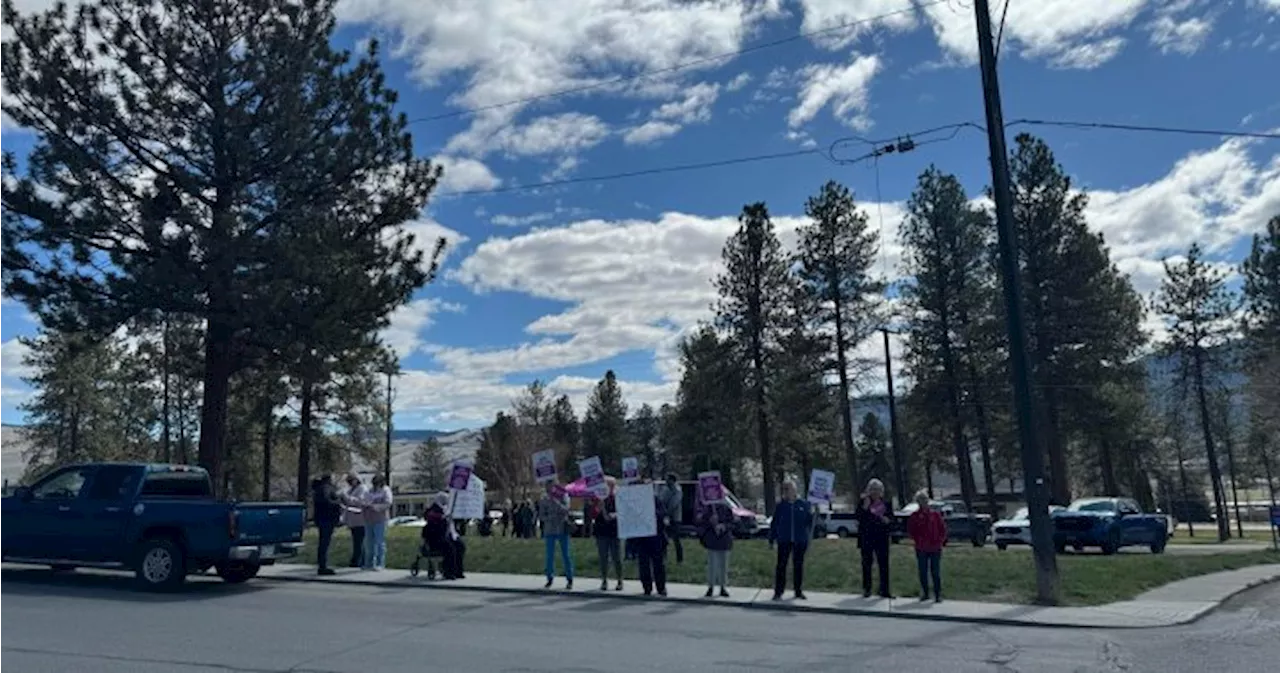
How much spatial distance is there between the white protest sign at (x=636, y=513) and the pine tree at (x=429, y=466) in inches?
3787

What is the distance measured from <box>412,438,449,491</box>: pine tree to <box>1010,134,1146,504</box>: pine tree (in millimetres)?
77205

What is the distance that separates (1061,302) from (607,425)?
159ft

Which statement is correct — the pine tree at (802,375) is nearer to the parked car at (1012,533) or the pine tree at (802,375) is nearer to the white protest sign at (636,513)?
the parked car at (1012,533)

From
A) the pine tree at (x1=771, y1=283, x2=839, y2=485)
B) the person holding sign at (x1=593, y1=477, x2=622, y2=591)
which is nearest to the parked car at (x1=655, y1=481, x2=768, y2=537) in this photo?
the pine tree at (x1=771, y1=283, x2=839, y2=485)

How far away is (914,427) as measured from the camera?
170ft

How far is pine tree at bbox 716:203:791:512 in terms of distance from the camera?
46.3m

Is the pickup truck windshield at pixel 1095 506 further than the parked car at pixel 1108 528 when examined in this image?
Answer: Yes

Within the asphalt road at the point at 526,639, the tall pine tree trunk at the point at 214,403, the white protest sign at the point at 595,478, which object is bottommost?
the asphalt road at the point at 526,639

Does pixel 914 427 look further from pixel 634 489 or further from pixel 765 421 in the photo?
pixel 634 489

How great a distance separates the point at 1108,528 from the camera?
26.4m

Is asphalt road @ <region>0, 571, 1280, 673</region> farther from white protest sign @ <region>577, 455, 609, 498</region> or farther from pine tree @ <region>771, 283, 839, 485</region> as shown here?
pine tree @ <region>771, 283, 839, 485</region>

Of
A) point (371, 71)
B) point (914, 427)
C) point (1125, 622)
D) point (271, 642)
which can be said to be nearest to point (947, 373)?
point (914, 427)

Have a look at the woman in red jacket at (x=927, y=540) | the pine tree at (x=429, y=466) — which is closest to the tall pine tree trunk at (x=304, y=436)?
the woman in red jacket at (x=927, y=540)

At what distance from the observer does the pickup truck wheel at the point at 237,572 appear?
15.7m
